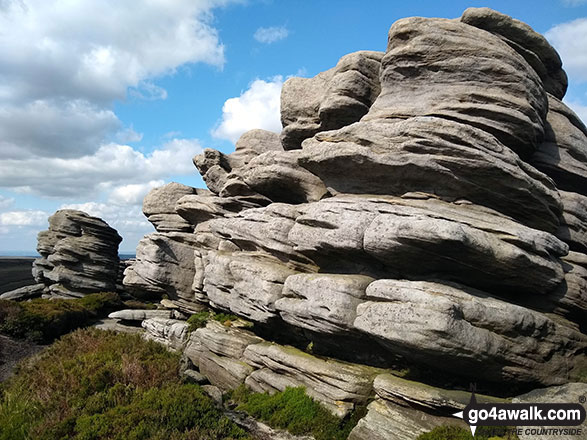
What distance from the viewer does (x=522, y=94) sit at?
21297mm

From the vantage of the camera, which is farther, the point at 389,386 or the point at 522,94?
the point at 522,94

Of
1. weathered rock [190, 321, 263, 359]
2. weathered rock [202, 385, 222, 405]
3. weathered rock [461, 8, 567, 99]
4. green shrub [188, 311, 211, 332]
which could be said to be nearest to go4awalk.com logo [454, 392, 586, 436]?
weathered rock [202, 385, 222, 405]

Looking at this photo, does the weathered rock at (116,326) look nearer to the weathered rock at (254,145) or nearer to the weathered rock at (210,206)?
the weathered rock at (210,206)

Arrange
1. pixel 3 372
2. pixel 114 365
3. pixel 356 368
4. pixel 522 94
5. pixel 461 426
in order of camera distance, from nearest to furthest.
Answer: pixel 461 426 < pixel 356 368 < pixel 522 94 < pixel 114 365 < pixel 3 372

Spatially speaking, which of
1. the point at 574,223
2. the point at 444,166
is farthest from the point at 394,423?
the point at 574,223

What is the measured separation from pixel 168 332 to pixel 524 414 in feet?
81.4

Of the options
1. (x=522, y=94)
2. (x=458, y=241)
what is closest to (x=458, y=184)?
(x=458, y=241)

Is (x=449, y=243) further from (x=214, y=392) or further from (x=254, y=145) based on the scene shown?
(x=254, y=145)

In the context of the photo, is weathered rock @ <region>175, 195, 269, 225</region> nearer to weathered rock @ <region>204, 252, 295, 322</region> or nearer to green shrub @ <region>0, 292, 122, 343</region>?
weathered rock @ <region>204, 252, 295, 322</region>

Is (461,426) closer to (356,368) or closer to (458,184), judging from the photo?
(356,368)

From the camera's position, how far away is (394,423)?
15.6 meters

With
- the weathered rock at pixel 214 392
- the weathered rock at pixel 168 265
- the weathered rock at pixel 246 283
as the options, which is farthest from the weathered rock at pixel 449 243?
the weathered rock at pixel 168 265

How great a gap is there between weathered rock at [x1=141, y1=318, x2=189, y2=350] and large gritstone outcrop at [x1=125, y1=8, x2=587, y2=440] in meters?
3.61

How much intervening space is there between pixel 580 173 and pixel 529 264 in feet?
→ 38.7
